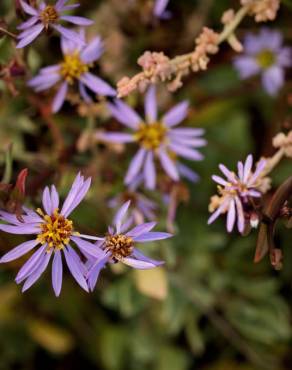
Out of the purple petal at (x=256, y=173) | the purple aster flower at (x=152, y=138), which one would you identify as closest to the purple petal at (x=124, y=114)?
the purple aster flower at (x=152, y=138)

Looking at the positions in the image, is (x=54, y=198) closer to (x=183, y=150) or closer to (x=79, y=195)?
(x=79, y=195)

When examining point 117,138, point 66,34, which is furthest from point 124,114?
point 66,34

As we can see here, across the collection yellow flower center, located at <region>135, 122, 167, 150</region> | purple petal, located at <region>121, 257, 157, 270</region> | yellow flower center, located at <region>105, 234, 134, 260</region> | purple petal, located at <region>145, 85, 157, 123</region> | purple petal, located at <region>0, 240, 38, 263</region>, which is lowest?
purple petal, located at <region>121, 257, 157, 270</region>

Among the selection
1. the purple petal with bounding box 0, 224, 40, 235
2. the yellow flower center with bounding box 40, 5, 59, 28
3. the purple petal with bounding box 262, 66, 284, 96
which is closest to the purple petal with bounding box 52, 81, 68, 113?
the yellow flower center with bounding box 40, 5, 59, 28

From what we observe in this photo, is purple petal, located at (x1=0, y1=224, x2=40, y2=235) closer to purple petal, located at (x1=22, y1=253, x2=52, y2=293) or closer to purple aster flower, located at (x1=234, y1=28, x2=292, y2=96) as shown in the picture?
purple petal, located at (x1=22, y1=253, x2=52, y2=293)

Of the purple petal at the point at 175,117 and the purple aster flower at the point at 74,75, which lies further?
the purple petal at the point at 175,117

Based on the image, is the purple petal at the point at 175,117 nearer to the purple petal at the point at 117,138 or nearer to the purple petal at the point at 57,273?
the purple petal at the point at 117,138

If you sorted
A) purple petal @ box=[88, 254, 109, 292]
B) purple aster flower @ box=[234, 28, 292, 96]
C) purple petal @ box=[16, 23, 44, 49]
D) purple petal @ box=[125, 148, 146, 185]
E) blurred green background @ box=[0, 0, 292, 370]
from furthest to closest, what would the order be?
purple aster flower @ box=[234, 28, 292, 96] < blurred green background @ box=[0, 0, 292, 370] < purple petal @ box=[125, 148, 146, 185] < purple petal @ box=[16, 23, 44, 49] < purple petal @ box=[88, 254, 109, 292]
